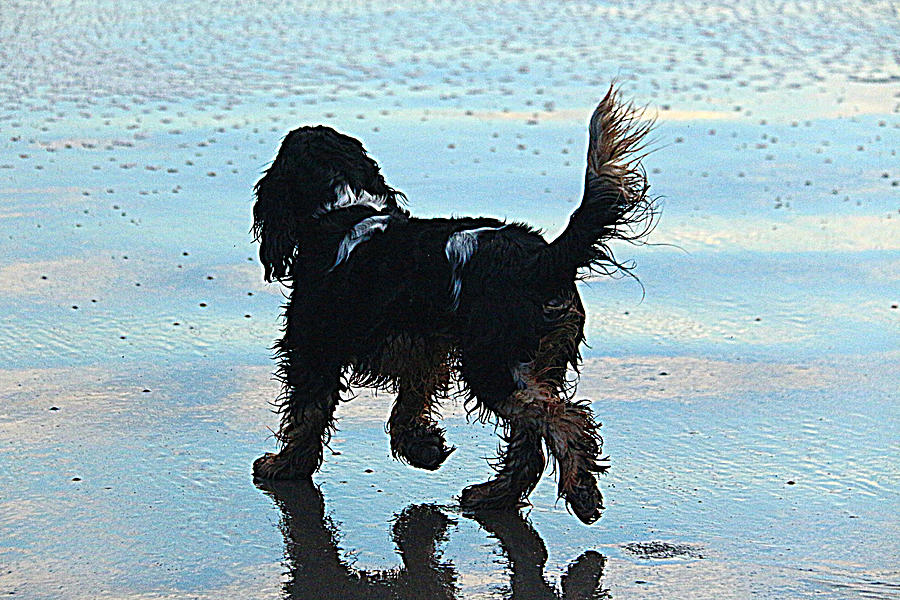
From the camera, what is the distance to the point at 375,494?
15.9ft

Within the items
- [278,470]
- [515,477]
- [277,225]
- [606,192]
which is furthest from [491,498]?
[277,225]

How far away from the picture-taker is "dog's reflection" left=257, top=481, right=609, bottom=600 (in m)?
4.14

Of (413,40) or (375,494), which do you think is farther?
(413,40)

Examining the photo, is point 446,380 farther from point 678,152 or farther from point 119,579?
point 678,152

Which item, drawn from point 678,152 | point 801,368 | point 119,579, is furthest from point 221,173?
point 119,579

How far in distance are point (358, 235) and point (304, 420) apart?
2.40 ft

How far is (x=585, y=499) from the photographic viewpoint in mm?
4496

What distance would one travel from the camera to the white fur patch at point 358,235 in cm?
481

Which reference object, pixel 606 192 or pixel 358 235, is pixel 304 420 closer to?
pixel 358 235

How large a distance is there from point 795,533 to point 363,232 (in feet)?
5.99

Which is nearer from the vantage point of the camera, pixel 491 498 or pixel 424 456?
pixel 491 498

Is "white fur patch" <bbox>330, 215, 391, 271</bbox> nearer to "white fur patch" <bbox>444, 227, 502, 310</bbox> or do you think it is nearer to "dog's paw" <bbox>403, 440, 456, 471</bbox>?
"white fur patch" <bbox>444, 227, 502, 310</bbox>

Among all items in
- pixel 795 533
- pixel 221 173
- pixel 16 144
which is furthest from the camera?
pixel 16 144

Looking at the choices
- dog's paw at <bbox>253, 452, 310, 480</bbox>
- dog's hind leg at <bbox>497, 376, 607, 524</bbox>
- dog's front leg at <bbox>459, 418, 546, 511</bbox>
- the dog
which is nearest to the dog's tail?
the dog
